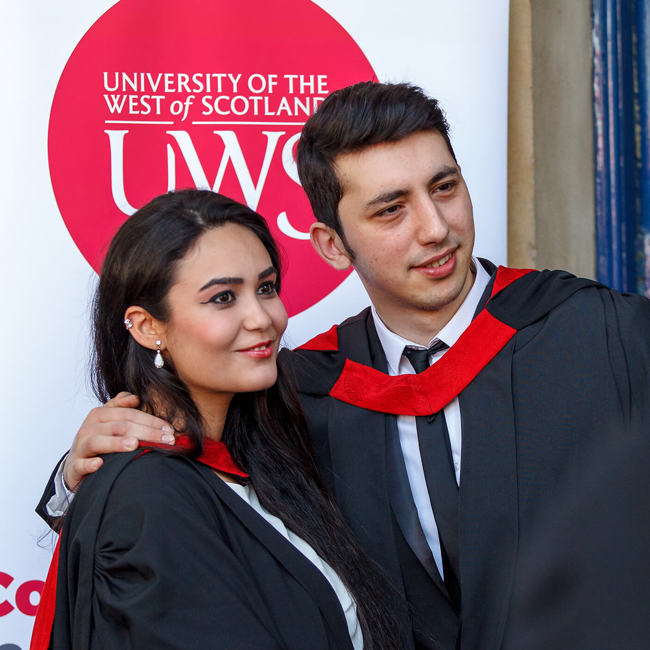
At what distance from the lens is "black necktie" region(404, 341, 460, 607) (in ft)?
6.00

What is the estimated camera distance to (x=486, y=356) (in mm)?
1919

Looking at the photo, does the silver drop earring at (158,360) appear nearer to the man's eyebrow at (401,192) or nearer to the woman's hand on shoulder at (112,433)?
the woman's hand on shoulder at (112,433)

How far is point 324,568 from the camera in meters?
1.66

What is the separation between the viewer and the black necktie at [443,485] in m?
1.83

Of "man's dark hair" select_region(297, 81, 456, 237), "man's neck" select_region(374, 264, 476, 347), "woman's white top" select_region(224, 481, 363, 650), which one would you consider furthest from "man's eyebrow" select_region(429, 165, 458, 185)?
"woman's white top" select_region(224, 481, 363, 650)

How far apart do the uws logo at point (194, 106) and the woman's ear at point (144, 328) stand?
2.51 feet

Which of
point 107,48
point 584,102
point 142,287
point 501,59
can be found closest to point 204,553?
point 142,287

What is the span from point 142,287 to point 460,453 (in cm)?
76

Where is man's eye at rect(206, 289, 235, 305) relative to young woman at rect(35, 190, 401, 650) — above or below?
above

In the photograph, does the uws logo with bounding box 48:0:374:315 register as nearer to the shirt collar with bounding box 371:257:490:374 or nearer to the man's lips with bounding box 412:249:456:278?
the shirt collar with bounding box 371:257:490:374

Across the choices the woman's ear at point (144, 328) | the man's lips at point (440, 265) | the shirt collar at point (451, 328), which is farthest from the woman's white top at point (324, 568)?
the man's lips at point (440, 265)

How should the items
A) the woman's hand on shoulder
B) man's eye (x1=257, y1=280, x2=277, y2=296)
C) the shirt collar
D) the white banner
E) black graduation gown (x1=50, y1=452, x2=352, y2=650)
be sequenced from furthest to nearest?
the white banner
the shirt collar
man's eye (x1=257, y1=280, x2=277, y2=296)
the woman's hand on shoulder
black graduation gown (x1=50, y1=452, x2=352, y2=650)

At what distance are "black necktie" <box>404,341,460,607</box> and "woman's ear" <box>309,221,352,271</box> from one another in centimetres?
47

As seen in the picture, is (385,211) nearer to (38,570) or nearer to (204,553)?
(204,553)
